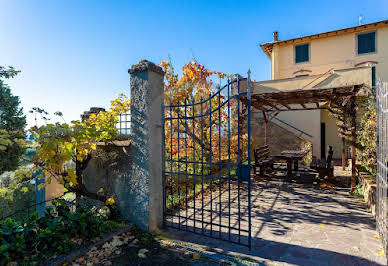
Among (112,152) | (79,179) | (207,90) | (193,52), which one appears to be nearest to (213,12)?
(193,52)

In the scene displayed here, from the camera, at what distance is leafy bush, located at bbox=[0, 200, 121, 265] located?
2.43 meters

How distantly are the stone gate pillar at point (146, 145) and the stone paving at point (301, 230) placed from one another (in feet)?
1.80

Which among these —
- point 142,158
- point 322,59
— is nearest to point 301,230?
point 142,158

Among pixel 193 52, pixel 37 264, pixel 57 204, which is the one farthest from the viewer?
pixel 193 52

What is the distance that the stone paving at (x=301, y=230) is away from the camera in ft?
9.32

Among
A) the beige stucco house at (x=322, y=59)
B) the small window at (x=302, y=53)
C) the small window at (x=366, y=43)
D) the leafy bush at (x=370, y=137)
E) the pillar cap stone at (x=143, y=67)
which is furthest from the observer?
the small window at (x=302, y=53)

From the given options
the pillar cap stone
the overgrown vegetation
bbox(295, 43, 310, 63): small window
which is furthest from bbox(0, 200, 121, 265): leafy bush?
bbox(295, 43, 310, 63): small window

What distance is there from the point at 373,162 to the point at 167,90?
5691mm

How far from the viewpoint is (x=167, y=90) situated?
7020 millimetres

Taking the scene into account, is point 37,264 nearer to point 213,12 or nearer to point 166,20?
point 166,20

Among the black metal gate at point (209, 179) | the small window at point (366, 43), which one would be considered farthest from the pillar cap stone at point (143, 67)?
the small window at point (366, 43)

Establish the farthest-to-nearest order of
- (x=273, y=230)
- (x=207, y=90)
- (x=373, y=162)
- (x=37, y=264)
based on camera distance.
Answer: (x=207, y=90) < (x=373, y=162) < (x=273, y=230) < (x=37, y=264)

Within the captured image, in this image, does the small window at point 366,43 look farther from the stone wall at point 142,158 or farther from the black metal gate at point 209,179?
the stone wall at point 142,158

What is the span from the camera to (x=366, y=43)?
14141 mm
